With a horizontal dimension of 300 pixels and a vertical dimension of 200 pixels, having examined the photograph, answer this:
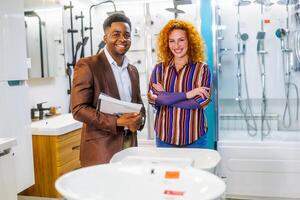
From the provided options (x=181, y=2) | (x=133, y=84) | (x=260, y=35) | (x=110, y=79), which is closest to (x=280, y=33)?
(x=260, y=35)

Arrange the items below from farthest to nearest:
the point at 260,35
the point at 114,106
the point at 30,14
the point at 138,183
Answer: the point at 260,35, the point at 30,14, the point at 114,106, the point at 138,183

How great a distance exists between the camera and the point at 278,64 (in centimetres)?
358

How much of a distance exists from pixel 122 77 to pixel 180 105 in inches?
14.1

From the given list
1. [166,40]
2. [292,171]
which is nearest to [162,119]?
[166,40]

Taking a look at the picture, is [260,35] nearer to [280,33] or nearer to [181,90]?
[280,33]

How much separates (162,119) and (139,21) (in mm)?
2497

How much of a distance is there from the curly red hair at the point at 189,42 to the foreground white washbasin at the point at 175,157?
65cm

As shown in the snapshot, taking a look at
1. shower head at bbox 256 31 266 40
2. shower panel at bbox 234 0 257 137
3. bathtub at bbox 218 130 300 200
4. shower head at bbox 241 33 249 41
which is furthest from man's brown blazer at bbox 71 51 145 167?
shower head at bbox 256 31 266 40

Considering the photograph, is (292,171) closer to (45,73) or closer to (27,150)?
(27,150)

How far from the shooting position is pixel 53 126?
2943 millimetres

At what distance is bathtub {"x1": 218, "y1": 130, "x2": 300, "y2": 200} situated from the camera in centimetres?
296

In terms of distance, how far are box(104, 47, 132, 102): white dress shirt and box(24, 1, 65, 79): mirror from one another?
1.72 meters

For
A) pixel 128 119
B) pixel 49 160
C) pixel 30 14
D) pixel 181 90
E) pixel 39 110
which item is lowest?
pixel 49 160

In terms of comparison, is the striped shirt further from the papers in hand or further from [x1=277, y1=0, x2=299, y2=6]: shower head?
[x1=277, y1=0, x2=299, y2=6]: shower head
